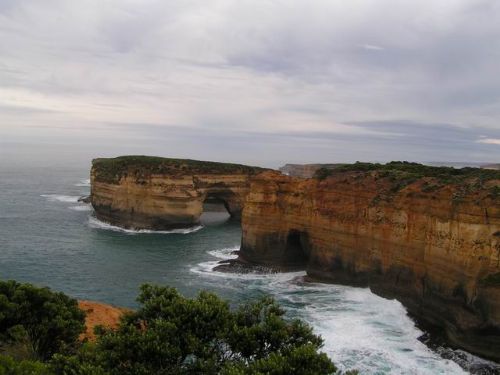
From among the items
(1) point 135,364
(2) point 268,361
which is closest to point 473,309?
(2) point 268,361

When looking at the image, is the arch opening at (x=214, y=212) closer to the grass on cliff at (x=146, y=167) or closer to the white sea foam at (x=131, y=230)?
the grass on cliff at (x=146, y=167)

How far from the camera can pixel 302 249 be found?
4109cm

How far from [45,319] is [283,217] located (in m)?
25.3

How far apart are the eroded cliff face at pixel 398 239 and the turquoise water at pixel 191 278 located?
1.47 meters

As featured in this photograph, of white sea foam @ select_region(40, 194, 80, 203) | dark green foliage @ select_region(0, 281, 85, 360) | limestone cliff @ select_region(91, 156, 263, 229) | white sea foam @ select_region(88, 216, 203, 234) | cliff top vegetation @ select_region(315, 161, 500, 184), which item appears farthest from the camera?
→ white sea foam @ select_region(40, 194, 80, 203)

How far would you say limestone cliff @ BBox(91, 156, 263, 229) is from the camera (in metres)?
61.3

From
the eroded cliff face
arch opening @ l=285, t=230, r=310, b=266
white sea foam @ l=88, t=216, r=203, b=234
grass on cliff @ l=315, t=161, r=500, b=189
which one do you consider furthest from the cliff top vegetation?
white sea foam @ l=88, t=216, r=203, b=234

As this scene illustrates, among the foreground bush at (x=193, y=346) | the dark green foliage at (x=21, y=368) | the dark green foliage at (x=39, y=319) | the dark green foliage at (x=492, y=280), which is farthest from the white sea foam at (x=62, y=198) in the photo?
the dark green foliage at (x=21, y=368)

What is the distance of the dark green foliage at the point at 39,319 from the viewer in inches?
696

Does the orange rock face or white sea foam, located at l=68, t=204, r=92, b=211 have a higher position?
white sea foam, located at l=68, t=204, r=92, b=211

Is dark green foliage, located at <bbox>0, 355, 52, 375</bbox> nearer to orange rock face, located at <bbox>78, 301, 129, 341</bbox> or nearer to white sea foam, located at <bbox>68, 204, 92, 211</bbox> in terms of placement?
orange rock face, located at <bbox>78, 301, 129, 341</bbox>

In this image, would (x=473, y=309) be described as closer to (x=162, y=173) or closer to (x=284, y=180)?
(x=284, y=180)

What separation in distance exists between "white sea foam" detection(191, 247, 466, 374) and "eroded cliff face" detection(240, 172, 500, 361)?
4.56 ft

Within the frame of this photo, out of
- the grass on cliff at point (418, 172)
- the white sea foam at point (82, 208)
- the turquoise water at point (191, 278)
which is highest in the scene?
the grass on cliff at point (418, 172)
